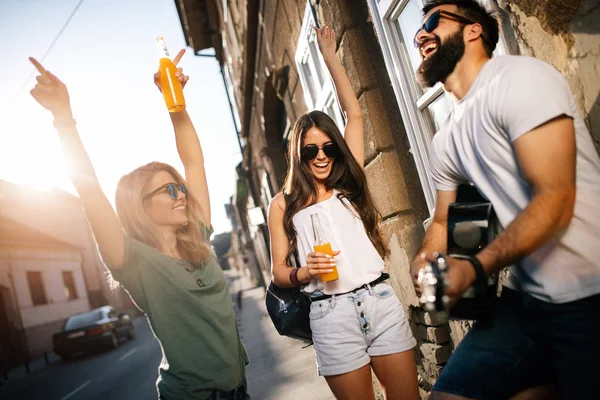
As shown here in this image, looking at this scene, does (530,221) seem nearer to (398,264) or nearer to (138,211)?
(138,211)

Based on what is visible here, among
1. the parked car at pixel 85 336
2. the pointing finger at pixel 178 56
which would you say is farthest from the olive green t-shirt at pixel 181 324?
the parked car at pixel 85 336

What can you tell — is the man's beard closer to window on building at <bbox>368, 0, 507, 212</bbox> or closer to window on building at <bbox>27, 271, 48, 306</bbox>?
window on building at <bbox>368, 0, 507, 212</bbox>

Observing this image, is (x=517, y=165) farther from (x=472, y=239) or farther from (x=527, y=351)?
(x=527, y=351)

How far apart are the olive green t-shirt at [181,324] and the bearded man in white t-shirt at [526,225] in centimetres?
86

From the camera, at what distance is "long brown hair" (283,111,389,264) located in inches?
83.9

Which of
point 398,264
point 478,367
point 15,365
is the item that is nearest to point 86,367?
point 15,365

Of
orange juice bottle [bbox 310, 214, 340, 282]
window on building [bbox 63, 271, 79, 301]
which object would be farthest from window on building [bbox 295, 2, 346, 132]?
window on building [bbox 63, 271, 79, 301]

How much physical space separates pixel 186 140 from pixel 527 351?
1796 mm

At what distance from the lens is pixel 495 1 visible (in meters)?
1.81

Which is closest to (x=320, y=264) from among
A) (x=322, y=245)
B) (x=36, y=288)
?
(x=322, y=245)

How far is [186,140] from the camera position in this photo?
A: 7.21 ft

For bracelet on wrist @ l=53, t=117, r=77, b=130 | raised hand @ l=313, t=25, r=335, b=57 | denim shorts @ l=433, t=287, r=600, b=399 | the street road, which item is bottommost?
the street road

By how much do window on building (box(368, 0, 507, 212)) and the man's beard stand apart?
119 centimetres

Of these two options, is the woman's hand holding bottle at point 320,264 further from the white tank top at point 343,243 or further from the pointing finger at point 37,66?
the pointing finger at point 37,66
